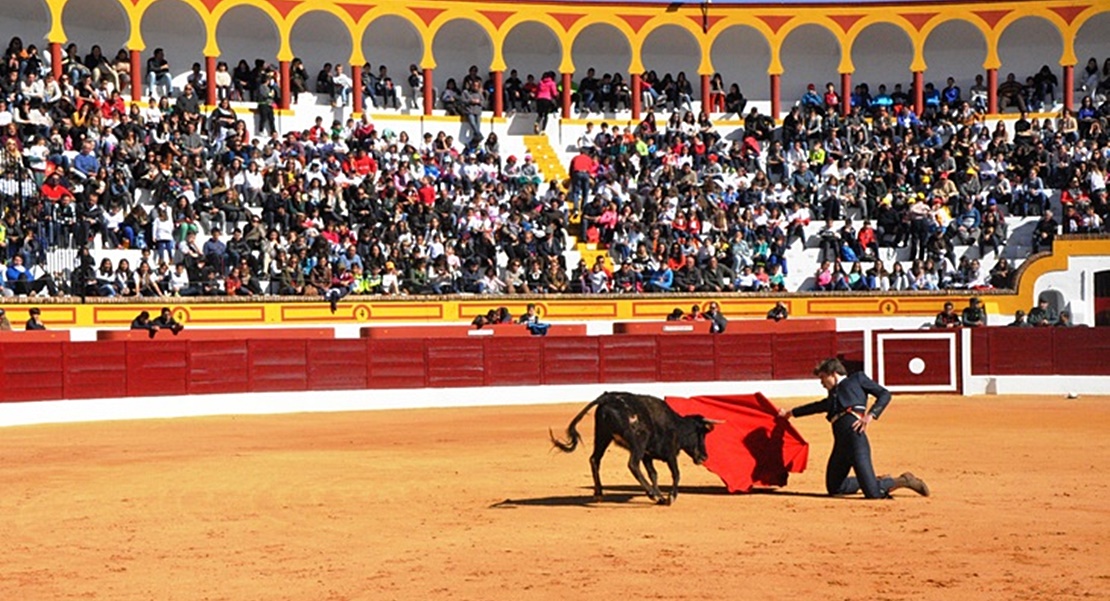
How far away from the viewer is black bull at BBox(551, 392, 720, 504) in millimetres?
10047

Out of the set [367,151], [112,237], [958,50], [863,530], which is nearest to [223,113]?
[367,151]

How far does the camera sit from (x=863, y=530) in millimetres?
9117

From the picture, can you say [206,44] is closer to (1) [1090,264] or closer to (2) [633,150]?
(2) [633,150]

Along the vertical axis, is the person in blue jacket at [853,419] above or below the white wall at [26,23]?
below

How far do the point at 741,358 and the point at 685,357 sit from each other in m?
0.83

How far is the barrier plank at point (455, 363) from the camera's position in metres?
22.0

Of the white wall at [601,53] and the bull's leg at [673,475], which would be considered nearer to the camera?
the bull's leg at [673,475]

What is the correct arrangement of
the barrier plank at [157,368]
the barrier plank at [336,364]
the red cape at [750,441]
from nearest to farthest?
the red cape at [750,441] < the barrier plank at [157,368] < the barrier plank at [336,364]

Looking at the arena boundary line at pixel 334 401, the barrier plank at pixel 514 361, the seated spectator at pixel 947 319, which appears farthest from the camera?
the seated spectator at pixel 947 319

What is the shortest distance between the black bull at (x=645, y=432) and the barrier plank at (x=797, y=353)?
12878 mm

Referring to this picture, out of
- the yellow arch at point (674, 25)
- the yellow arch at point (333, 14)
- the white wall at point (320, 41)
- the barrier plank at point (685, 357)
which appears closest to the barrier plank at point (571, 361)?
the barrier plank at point (685, 357)

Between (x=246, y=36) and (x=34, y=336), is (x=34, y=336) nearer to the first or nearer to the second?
(x=34, y=336)

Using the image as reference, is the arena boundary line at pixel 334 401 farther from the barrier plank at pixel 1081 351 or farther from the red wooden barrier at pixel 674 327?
the barrier plank at pixel 1081 351

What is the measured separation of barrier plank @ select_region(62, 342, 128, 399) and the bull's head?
11162 mm
